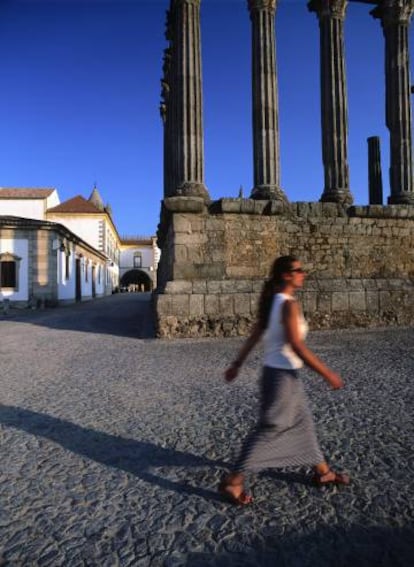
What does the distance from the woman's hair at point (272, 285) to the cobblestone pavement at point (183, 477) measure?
3.25 ft

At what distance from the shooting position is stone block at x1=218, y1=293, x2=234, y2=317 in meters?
7.65

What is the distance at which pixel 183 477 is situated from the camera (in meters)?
2.25

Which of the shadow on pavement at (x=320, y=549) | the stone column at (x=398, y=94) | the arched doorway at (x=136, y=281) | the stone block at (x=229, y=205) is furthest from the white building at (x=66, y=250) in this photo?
the shadow on pavement at (x=320, y=549)


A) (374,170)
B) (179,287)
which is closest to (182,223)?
(179,287)

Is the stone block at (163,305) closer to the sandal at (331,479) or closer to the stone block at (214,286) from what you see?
the stone block at (214,286)

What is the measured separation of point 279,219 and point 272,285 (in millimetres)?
6657

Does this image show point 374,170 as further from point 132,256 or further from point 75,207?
point 132,256

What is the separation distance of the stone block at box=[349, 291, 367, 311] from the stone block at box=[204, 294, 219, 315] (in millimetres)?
3006

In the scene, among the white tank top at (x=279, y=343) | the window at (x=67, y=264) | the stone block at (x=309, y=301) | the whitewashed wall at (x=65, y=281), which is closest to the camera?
the white tank top at (x=279, y=343)

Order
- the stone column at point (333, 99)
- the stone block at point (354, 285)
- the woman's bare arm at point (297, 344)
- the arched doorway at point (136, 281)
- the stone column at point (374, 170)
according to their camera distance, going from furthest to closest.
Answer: the arched doorway at point (136, 281), the stone column at point (374, 170), the stone column at point (333, 99), the stone block at point (354, 285), the woman's bare arm at point (297, 344)

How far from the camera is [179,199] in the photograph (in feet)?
26.4

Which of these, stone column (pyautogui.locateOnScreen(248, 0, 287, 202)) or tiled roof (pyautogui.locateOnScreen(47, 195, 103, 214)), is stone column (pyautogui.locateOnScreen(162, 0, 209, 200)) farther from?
tiled roof (pyautogui.locateOnScreen(47, 195, 103, 214))

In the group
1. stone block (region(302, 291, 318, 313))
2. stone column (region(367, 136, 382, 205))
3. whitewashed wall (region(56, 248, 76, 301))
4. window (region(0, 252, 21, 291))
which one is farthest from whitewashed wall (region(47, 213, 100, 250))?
stone block (region(302, 291, 318, 313))

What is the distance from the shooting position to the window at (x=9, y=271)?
21.0m
